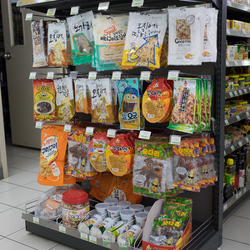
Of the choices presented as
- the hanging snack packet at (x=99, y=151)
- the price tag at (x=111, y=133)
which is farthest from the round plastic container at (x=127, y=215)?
Result: the price tag at (x=111, y=133)

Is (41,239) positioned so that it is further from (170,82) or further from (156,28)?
(156,28)

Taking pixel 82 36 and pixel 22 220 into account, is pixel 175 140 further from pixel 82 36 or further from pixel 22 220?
pixel 22 220

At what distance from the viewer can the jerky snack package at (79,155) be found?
2.56 meters

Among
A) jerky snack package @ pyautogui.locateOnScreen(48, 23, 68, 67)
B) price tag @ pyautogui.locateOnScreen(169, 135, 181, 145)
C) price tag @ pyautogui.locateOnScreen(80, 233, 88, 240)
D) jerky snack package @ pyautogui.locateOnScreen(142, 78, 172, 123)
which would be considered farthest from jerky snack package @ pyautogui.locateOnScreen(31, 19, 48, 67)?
price tag @ pyautogui.locateOnScreen(80, 233, 88, 240)

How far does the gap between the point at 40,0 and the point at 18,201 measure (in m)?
1.95

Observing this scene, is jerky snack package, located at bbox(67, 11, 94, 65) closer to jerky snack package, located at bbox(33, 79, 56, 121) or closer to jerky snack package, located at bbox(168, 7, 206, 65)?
jerky snack package, located at bbox(33, 79, 56, 121)

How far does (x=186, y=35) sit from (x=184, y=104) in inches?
15.5

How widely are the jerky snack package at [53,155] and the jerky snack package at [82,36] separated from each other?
2.01ft

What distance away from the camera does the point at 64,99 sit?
2.58 metres

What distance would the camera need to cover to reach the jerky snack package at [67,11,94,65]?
2.39 metres

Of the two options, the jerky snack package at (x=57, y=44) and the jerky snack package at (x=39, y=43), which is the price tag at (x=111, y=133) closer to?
the jerky snack package at (x=57, y=44)

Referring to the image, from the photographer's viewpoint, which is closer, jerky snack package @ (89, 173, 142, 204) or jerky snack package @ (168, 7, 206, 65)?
jerky snack package @ (168, 7, 206, 65)

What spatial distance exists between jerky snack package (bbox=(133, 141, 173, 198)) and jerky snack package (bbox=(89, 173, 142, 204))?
39 centimetres

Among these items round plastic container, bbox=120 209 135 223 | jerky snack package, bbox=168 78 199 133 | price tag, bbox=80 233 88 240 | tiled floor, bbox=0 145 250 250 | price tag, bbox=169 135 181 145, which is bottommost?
tiled floor, bbox=0 145 250 250
